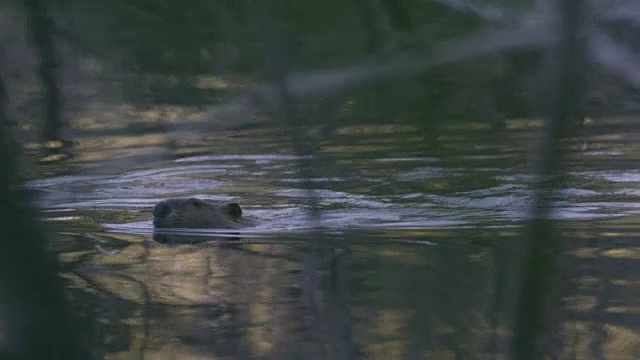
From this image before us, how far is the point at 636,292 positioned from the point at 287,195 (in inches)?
167

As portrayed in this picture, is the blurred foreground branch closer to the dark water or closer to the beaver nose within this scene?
the dark water

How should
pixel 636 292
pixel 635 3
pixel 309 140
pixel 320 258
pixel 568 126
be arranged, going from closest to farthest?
1. pixel 568 126
2. pixel 309 140
3. pixel 320 258
4. pixel 635 3
5. pixel 636 292

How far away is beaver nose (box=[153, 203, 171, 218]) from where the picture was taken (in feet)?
29.7

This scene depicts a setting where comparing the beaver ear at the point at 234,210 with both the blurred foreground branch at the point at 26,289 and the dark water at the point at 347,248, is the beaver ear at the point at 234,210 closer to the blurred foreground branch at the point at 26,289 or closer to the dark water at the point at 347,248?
the dark water at the point at 347,248

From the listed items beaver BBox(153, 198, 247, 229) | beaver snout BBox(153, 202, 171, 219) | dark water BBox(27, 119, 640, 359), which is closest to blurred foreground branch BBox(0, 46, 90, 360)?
dark water BBox(27, 119, 640, 359)

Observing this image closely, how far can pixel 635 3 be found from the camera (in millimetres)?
4230

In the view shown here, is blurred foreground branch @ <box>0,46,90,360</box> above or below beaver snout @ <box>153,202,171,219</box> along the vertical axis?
above

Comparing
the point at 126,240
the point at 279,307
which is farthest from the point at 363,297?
the point at 126,240

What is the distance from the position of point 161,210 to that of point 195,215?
0.26 metres

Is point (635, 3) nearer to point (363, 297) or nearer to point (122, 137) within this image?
point (363, 297)

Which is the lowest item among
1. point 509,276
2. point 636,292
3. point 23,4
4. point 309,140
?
point 636,292

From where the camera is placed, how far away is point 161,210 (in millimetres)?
9062

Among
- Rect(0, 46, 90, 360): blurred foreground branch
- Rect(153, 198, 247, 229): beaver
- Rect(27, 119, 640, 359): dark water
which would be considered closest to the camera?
Rect(0, 46, 90, 360): blurred foreground branch

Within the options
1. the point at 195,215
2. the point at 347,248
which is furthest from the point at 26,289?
the point at 195,215
